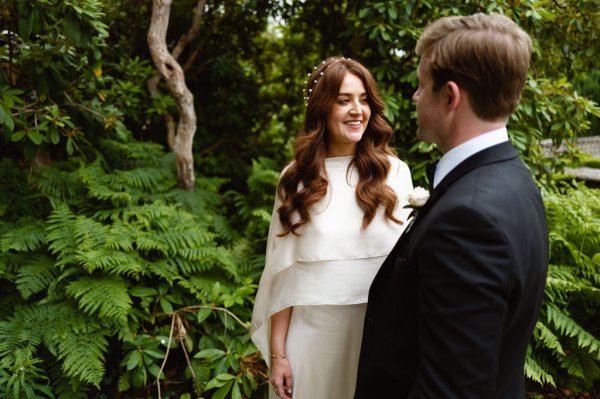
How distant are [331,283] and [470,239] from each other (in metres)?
1.16

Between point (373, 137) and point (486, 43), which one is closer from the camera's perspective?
point (486, 43)

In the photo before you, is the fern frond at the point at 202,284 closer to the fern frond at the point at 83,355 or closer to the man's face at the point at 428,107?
the fern frond at the point at 83,355

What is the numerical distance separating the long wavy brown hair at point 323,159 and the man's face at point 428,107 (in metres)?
0.88

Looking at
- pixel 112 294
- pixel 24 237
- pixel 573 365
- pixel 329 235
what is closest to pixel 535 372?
pixel 573 365

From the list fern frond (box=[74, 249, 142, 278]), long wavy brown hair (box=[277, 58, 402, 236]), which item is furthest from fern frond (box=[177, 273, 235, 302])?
long wavy brown hair (box=[277, 58, 402, 236])

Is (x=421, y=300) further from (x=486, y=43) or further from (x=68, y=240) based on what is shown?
(x=68, y=240)

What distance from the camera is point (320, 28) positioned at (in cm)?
536

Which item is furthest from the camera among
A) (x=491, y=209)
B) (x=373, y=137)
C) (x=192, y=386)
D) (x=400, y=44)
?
(x=400, y=44)

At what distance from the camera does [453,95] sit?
1.20 m

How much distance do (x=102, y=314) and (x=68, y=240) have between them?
0.73 metres

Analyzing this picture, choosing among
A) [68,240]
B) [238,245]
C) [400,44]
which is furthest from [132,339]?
[400,44]

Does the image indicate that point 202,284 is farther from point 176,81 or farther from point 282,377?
point 176,81

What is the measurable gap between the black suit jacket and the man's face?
5.2 inches

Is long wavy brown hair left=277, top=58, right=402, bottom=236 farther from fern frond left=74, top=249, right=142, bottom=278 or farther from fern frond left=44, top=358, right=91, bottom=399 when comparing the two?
fern frond left=44, top=358, right=91, bottom=399
